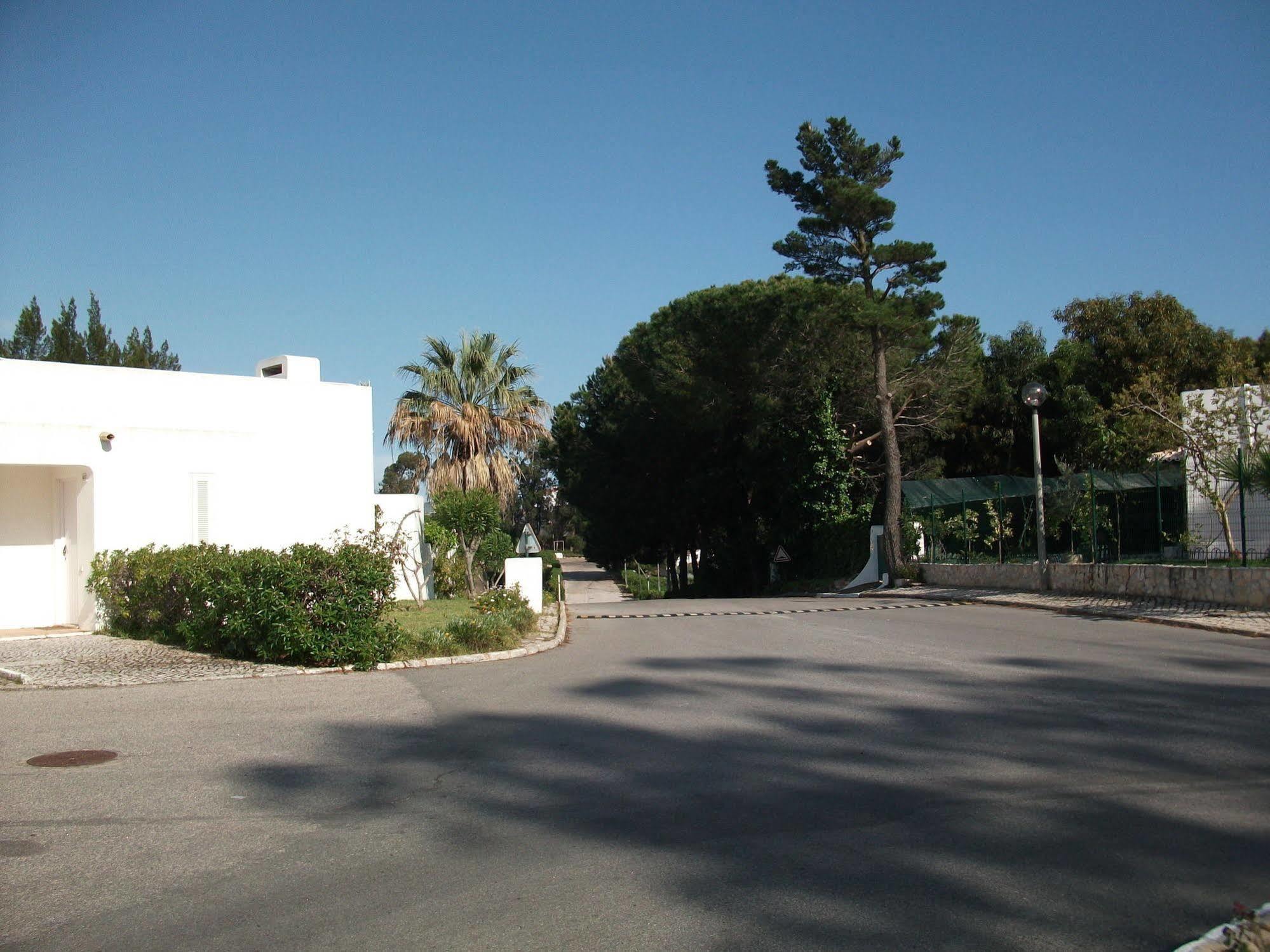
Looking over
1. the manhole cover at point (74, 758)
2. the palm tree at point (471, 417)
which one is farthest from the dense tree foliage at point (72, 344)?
the manhole cover at point (74, 758)

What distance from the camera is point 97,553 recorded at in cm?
1611

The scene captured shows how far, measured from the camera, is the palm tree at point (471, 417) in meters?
29.0

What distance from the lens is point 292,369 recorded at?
21.0 meters

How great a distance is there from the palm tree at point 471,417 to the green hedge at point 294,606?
14907 mm

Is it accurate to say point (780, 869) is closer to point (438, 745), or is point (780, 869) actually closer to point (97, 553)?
point (438, 745)

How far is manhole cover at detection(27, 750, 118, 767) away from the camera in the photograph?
310 inches

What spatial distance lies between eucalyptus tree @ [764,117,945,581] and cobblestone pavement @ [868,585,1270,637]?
7.67m

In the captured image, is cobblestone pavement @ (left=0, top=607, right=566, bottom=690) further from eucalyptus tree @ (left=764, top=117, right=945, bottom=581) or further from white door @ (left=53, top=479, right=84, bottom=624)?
eucalyptus tree @ (left=764, top=117, right=945, bottom=581)

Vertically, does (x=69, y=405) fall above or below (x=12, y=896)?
above

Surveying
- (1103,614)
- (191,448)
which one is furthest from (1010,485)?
(191,448)

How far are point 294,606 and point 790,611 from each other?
1196cm

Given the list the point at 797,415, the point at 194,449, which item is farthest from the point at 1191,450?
the point at 194,449

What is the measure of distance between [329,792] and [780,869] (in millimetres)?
3374

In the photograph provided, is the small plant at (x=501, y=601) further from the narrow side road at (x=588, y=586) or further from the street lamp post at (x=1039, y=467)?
the narrow side road at (x=588, y=586)
